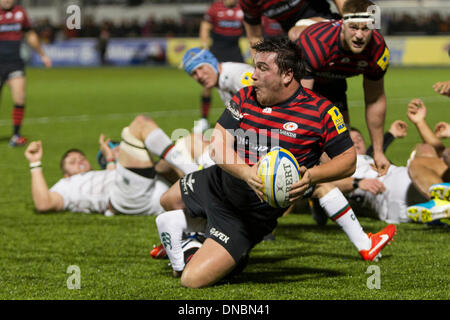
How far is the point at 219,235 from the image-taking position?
4969mm

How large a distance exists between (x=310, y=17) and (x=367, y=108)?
4.38 ft

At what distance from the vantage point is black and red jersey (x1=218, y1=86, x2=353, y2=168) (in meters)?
4.64

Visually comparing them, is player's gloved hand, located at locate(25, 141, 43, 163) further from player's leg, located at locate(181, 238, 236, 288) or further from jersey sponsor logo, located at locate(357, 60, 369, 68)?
jersey sponsor logo, located at locate(357, 60, 369, 68)

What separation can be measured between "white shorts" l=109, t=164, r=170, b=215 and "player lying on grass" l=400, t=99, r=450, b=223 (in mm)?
2303

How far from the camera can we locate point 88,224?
7.01 metres

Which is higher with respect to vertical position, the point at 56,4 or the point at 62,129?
the point at 62,129

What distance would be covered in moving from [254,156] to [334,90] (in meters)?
2.08

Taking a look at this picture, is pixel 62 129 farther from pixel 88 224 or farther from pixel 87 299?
pixel 87 299

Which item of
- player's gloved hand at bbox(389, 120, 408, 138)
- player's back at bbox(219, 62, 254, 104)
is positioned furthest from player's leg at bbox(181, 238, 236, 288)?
player's gloved hand at bbox(389, 120, 408, 138)

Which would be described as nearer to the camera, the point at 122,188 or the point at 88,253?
the point at 88,253

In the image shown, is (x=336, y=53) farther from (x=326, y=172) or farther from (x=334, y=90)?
(x=326, y=172)

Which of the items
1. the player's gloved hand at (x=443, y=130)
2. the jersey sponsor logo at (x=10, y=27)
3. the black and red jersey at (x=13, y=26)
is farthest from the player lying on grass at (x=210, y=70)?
the jersey sponsor logo at (x=10, y=27)

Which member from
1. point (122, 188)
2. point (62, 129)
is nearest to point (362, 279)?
point (122, 188)

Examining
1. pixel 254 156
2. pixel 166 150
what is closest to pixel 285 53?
pixel 254 156
